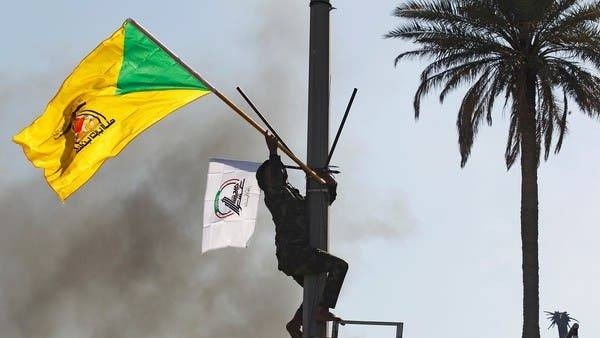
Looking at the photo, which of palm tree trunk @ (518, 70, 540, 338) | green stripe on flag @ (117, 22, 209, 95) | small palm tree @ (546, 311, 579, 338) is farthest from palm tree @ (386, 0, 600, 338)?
small palm tree @ (546, 311, 579, 338)

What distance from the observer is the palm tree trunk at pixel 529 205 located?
27656mm

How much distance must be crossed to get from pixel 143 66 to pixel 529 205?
65.4 ft

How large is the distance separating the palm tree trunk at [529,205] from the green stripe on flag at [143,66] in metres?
19.6

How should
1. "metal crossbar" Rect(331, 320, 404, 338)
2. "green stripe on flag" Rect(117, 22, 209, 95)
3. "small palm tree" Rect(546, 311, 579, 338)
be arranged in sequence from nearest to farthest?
1. "metal crossbar" Rect(331, 320, 404, 338)
2. "green stripe on flag" Rect(117, 22, 209, 95)
3. "small palm tree" Rect(546, 311, 579, 338)

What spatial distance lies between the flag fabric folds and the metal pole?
1.13 meters

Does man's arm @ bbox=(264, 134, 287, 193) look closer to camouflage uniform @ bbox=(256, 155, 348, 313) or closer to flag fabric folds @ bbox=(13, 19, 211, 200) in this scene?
camouflage uniform @ bbox=(256, 155, 348, 313)

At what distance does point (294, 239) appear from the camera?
8.16 m

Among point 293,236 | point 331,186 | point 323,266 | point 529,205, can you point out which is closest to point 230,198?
point 293,236

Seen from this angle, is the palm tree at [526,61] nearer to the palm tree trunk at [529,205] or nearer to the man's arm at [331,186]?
the palm tree trunk at [529,205]

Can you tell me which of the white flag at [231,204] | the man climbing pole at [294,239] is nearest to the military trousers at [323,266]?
the man climbing pole at [294,239]

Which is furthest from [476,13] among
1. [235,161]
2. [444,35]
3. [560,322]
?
[560,322]

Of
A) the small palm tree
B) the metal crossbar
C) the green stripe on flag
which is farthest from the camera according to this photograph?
the small palm tree

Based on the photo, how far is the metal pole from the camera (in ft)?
26.6

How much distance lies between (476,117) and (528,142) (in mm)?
1847
